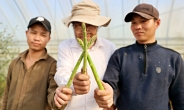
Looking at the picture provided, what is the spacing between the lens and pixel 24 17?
23.6 feet

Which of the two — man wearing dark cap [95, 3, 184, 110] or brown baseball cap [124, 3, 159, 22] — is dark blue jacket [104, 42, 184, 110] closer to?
man wearing dark cap [95, 3, 184, 110]

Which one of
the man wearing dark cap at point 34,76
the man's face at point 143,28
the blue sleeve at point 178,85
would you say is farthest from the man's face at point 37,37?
the blue sleeve at point 178,85

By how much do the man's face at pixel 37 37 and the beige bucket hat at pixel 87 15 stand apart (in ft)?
0.87

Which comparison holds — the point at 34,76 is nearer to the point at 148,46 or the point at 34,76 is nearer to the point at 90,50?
the point at 90,50

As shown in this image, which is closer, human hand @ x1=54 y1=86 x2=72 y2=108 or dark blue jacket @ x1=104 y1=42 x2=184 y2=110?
human hand @ x1=54 y1=86 x2=72 y2=108

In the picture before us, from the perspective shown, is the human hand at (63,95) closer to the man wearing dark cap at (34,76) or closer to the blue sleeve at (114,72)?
the blue sleeve at (114,72)

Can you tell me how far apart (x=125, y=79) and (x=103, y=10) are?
562 cm

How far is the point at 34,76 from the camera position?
5.40 feet

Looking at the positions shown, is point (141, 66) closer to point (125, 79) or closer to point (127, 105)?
point (125, 79)

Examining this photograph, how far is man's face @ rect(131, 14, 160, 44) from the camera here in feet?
4.70

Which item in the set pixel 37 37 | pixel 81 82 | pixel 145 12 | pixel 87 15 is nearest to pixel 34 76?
pixel 37 37

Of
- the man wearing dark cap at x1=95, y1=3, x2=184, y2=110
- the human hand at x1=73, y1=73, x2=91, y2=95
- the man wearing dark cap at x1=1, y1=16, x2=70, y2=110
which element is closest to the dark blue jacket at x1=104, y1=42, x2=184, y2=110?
the man wearing dark cap at x1=95, y1=3, x2=184, y2=110

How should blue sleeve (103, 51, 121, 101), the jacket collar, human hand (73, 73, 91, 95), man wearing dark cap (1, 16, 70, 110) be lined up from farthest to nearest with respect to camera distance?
man wearing dark cap (1, 16, 70, 110) < the jacket collar < blue sleeve (103, 51, 121, 101) < human hand (73, 73, 91, 95)

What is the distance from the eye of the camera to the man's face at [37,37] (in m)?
1.62
